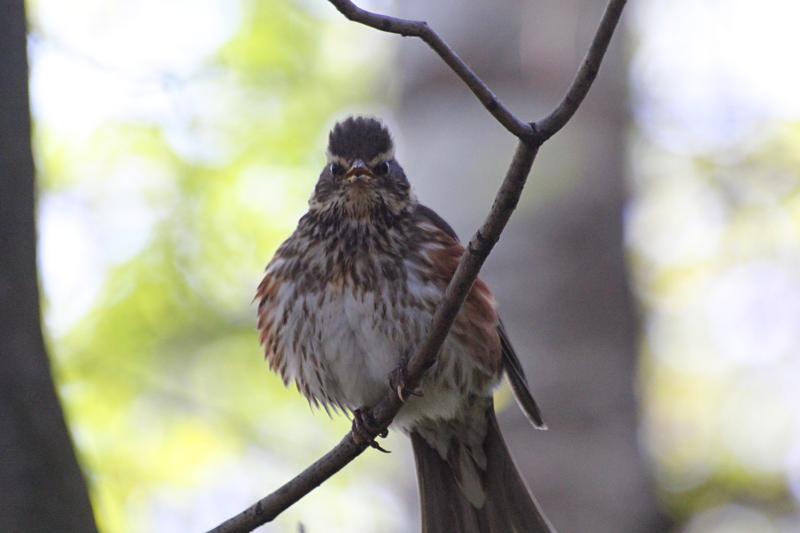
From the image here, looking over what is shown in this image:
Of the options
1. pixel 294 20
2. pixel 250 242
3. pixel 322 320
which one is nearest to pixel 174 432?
→ pixel 250 242

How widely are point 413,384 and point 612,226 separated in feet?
10.2

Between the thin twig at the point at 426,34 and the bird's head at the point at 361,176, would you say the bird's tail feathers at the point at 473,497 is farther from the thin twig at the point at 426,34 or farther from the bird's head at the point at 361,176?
the thin twig at the point at 426,34

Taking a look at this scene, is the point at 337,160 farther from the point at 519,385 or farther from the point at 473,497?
the point at 473,497

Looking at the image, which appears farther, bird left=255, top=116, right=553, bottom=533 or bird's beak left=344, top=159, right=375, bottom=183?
bird's beak left=344, top=159, right=375, bottom=183

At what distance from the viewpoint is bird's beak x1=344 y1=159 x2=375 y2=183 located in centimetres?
509

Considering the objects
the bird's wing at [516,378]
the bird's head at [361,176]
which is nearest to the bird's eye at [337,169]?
the bird's head at [361,176]

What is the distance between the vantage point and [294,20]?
987 cm

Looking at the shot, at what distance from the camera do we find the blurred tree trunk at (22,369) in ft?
9.88

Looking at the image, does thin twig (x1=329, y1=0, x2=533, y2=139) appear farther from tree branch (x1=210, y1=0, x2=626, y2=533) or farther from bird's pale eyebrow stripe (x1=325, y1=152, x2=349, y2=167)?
bird's pale eyebrow stripe (x1=325, y1=152, x2=349, y2=167)

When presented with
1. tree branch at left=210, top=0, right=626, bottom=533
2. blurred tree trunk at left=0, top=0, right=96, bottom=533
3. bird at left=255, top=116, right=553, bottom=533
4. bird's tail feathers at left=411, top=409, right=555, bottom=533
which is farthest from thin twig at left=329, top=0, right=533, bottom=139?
bird's tail feathers at left=411, top=409, right=555, bottom=533

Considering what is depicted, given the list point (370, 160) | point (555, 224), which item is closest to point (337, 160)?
point (370, 160)

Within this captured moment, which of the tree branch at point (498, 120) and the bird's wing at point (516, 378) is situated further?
the bird's wing at point (516, 378)

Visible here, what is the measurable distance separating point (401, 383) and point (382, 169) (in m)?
1.39

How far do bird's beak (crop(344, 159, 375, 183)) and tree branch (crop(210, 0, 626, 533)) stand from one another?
1447 millimetres
